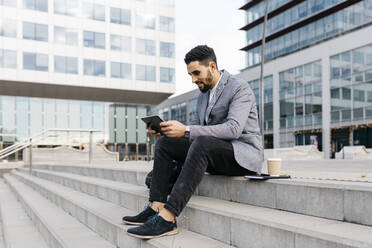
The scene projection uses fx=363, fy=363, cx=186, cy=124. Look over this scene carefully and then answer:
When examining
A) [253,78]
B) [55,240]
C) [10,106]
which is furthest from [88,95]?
[55,240]

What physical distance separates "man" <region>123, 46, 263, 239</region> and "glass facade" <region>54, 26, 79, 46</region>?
28602 millimetres

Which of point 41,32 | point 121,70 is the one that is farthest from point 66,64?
point 121,70

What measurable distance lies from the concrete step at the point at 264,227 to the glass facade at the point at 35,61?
27.8 m

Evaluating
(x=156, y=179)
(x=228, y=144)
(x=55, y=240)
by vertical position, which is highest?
(x=228, y=144)

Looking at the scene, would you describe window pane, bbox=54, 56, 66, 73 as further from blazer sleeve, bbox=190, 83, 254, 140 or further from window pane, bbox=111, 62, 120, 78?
blazer sleeve, bbox=190, 83, 254, 140

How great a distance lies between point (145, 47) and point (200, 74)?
2977cm

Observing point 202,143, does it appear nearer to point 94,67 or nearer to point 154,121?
point 154,121

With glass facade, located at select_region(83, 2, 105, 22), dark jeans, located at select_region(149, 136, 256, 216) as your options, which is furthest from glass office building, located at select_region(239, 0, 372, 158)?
dark jeans, located at select_region(149, 136, 256, 216)

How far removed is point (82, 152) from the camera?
64.4ft

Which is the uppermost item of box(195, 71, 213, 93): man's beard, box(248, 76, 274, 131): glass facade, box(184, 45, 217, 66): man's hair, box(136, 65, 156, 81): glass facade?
box(136, 65, 156, 81): glass facade

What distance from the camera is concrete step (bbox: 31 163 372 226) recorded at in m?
2.25

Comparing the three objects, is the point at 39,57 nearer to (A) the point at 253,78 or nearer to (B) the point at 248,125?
(A) the point at 253,78

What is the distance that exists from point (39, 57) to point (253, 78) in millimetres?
19676

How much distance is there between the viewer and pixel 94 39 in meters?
30.5
